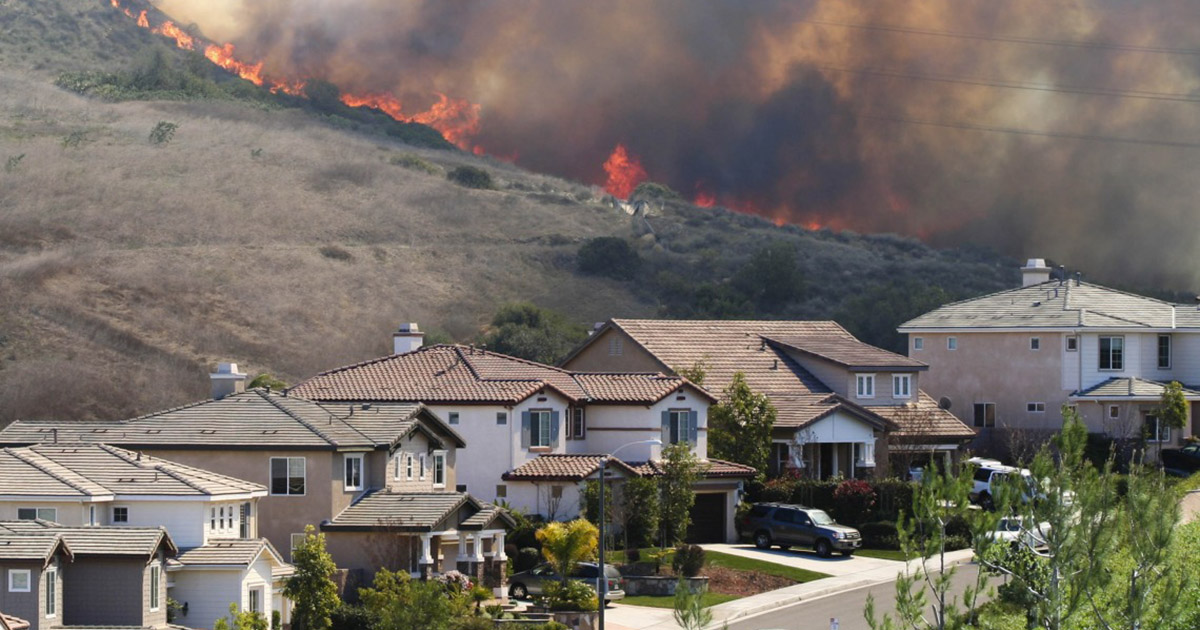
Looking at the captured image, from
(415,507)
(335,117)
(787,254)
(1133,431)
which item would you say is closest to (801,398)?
(1133,431)

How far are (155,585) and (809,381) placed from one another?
124 ft

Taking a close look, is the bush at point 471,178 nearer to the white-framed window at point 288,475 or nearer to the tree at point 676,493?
the tree at point 676,493

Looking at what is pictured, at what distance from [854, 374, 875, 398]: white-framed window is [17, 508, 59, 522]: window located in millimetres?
38377

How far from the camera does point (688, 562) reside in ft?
188

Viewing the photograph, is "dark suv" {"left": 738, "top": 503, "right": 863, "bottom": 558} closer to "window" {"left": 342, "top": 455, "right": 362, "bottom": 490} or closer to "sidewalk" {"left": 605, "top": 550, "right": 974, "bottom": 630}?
"sidewalk" {"left": 605, "top": 550, "right": 974, "bottom": 630}

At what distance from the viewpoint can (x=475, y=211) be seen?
143625 mm

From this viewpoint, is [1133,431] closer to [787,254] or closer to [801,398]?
[801,398]

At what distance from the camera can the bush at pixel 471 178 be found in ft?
497

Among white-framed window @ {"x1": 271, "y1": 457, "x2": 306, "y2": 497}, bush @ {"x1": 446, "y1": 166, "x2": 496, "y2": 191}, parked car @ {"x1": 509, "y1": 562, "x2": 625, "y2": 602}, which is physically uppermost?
bush @ {"x1": 446, "y1": 166, "x2": 496, "y2": 191}

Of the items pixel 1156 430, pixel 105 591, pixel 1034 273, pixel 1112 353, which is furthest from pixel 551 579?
pixel 1034 273

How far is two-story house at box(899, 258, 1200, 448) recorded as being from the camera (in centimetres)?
8025

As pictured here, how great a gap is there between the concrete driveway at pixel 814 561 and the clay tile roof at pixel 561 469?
14.1 feet

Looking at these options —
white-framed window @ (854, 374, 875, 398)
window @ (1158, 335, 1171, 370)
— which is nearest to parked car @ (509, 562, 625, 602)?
white-framed window @ (854, 374, 875, 398)

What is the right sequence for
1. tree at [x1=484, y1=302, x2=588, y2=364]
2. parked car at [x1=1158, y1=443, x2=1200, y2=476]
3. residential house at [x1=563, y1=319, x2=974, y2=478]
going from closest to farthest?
residential house at [x1=563, y1=319, x2=974, y2=478]
parked car at [x1=1158, y1=443, x2=1200, y2=476]
tree at [x1=484, y1=302, x2=588, y2=364]
